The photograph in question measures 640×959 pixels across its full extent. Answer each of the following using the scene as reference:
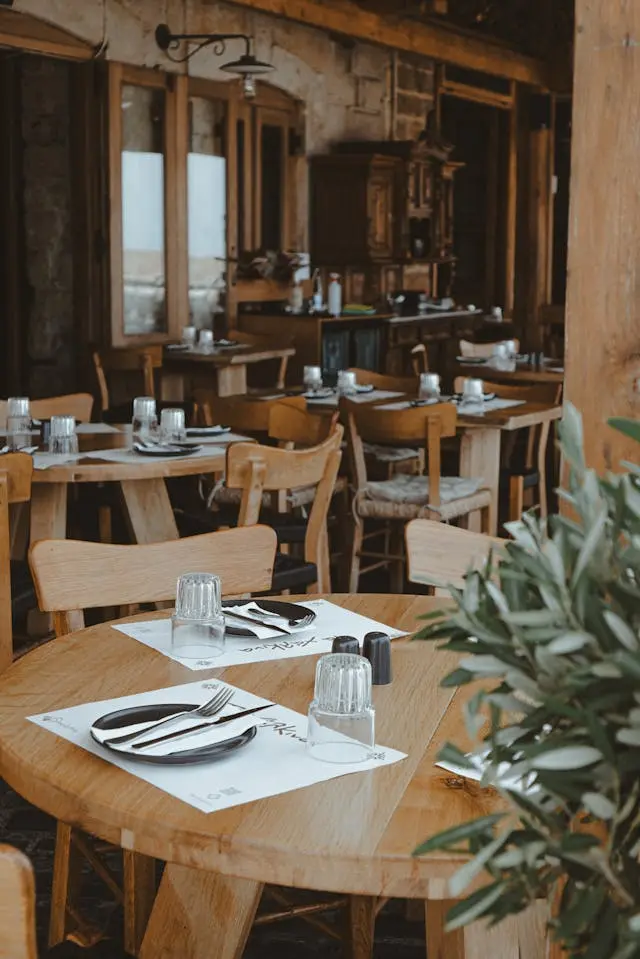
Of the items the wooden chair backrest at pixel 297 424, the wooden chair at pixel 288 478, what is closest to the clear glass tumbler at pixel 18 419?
the wooden chair backrest at pixel 297 424

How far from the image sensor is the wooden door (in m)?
10.4

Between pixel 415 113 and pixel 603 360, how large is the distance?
32.9 ft

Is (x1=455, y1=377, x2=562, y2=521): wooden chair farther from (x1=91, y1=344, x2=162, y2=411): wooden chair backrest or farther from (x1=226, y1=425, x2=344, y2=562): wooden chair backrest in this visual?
(x1=91, y1=344, x2=162, y2=411): wooden chair backrest

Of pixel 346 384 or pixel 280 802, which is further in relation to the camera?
pixel 346 384

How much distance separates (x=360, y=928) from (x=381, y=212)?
8621mm

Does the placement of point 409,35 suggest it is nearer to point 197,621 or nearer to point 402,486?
point 402,486

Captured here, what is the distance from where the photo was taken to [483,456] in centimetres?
543

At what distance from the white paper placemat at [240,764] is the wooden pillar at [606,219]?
0.72 meters

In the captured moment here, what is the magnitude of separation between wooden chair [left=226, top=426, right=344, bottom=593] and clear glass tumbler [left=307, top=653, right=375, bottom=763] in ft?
6.66

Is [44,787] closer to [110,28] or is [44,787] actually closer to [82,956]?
[82,956]

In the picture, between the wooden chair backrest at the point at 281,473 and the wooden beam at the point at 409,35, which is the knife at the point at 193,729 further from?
the wooden beam at the point at 409,35

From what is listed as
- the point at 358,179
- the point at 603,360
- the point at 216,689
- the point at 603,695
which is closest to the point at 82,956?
the point at 216,689

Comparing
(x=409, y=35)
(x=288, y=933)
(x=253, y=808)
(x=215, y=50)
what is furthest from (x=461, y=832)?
(x=409, y=35)

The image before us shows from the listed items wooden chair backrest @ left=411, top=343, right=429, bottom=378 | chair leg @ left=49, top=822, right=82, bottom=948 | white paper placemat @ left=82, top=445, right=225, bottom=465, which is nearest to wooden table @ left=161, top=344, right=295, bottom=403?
wooden chair backrest @ left=411, top=343, right=429, bottom=378
